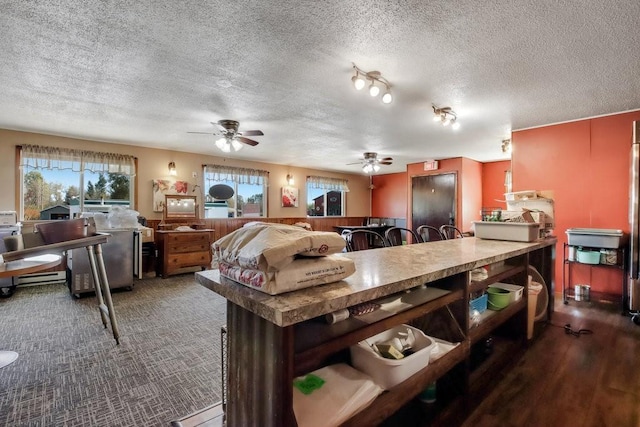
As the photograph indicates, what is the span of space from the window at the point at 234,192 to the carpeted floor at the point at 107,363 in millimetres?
3092

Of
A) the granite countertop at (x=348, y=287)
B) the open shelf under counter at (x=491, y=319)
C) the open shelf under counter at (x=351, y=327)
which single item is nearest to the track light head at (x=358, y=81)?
the granite countertop at (x=348, y=287)

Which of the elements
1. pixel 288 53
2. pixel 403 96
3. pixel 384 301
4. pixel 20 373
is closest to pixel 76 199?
pixel 20 373

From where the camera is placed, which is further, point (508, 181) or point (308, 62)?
point (508, 181)

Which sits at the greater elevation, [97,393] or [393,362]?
[393,362]

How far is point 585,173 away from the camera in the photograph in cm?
378

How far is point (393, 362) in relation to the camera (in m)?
1.11

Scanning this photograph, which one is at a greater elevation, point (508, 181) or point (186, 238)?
point (508, 181)

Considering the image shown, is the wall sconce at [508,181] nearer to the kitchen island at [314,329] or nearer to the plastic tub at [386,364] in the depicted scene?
the kitchen island at [314,329]

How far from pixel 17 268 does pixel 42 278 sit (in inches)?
144

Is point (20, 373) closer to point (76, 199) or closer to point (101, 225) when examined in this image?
point (101, 225)

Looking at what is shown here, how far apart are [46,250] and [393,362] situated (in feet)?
6.85

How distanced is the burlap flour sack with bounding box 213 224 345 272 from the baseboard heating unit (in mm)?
5109

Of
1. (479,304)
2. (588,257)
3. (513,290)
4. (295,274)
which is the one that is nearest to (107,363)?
(295,274)

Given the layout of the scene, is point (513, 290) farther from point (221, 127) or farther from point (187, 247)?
point (187, 247)
